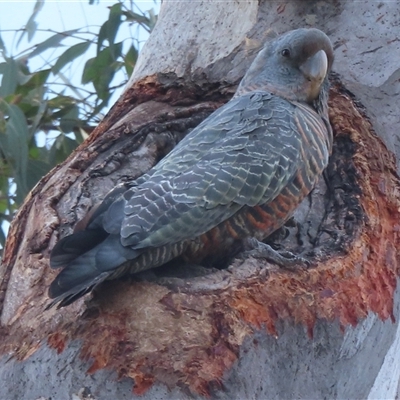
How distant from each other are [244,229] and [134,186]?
32 cm

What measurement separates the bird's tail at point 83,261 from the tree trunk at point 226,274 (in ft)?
0.37

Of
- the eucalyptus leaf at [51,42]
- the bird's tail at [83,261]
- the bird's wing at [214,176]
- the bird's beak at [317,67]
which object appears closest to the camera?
the bird's tail at [83,261]

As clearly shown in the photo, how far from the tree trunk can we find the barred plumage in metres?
0.12

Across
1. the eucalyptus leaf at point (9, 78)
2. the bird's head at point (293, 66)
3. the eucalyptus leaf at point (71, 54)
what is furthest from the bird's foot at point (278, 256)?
the eucalyptus leaf at point (71, 54)

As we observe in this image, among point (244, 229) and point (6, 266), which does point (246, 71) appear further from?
point (6, 266)

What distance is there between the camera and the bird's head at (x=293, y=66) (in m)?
2.28

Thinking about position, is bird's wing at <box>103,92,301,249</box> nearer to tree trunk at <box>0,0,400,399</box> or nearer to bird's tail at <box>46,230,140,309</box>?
bird's tail at <box>46,230,140,309</box>

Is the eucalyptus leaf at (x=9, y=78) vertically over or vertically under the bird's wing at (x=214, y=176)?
over

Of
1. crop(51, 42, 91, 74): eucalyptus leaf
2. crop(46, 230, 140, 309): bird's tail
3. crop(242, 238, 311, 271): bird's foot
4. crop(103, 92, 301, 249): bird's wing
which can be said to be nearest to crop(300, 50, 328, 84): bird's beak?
crop(103, 92, 301, 249): bird's wing

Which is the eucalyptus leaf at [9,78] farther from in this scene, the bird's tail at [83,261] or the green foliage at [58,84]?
the bird's tail at [83,261]

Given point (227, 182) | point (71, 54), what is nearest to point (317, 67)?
point (227, 182)

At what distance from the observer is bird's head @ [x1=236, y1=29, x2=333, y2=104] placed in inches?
89.8

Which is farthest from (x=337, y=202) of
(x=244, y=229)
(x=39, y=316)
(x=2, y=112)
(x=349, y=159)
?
(x=2, y=112)

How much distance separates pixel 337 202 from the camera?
7.45 feet
